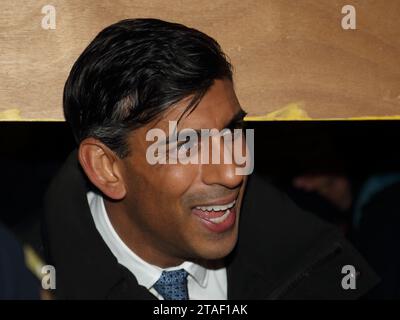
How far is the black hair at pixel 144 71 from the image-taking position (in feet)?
5.31

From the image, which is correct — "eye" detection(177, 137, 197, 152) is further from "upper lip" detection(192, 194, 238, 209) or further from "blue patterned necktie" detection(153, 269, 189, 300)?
"blue patterned necktie" detection(153, 269, 189, 300)

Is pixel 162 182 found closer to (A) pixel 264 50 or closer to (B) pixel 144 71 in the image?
(B) pixel 144 71

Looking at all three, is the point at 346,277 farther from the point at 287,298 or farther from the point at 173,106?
the point at 173,106

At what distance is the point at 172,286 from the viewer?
186cm

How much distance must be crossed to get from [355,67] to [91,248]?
72 centimetres

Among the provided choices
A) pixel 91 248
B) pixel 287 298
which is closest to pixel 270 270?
pixel 287 298

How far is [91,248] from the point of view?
183 centimetres

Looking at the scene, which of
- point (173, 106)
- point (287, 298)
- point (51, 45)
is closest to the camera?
point (51, 45)

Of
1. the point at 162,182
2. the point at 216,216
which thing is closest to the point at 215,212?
the point at 216,216

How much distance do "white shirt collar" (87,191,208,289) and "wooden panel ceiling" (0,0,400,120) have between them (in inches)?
15.4

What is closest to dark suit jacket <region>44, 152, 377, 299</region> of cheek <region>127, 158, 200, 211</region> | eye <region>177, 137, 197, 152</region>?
cheek <region>127, 158, 200, 211</region>

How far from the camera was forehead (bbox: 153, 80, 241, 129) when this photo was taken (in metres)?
1.66

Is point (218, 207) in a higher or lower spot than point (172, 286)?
higher

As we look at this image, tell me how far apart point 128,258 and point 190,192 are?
0.26 meters
